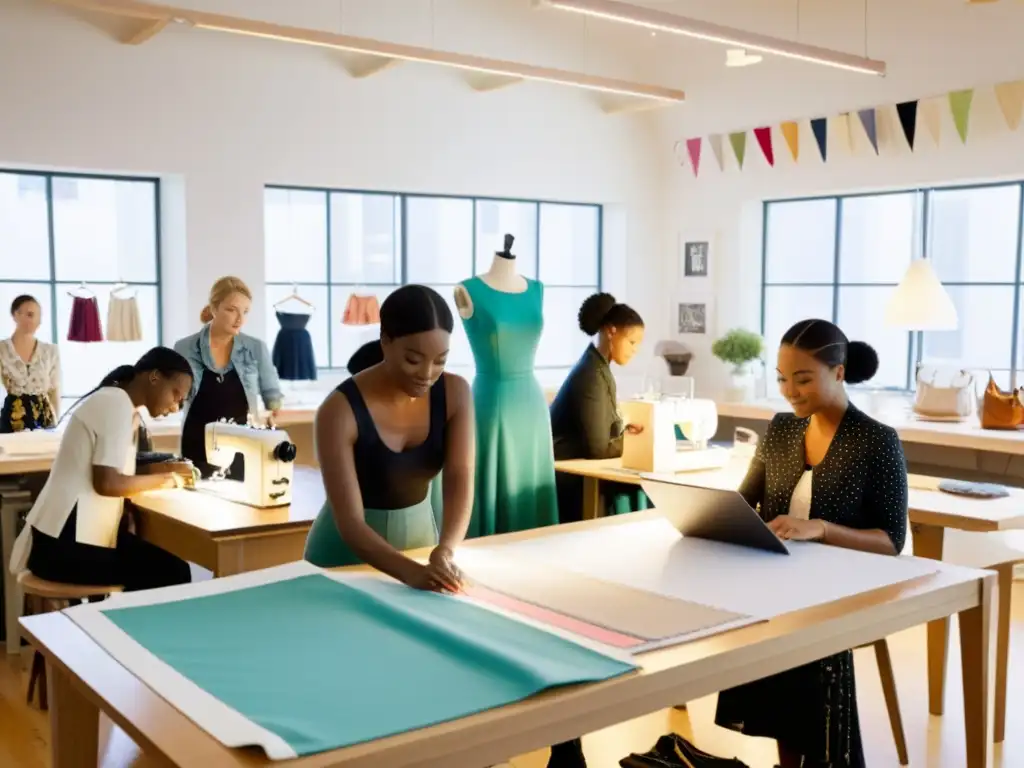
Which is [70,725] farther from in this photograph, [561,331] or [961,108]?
[561,331]

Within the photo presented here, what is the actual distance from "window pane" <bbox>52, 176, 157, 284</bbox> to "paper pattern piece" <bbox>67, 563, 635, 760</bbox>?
5.53m

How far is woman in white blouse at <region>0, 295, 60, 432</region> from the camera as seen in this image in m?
5.53

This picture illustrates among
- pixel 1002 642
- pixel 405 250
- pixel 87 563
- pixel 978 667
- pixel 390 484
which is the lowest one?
pixel 1002 642

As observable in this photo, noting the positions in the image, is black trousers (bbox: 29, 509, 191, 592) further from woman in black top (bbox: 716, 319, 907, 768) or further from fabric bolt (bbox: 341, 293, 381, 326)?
fabric bolt (bbox: 341, 293, 381, 326)

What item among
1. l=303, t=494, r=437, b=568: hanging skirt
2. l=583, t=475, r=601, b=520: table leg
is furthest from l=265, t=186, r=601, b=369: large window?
l=303, t=494, r=437, b=568: hanging skirt

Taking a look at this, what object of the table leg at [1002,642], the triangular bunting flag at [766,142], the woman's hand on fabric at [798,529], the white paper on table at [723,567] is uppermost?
the triangular bunting flag at [766,142]

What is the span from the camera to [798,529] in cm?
223

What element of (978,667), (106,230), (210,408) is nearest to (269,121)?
(106,230)

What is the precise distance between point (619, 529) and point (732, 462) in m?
1.48

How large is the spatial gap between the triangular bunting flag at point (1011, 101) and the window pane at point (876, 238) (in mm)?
1064

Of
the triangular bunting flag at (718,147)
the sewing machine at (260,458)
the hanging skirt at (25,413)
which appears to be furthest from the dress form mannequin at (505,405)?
the triangular bunting flag at (718,147)

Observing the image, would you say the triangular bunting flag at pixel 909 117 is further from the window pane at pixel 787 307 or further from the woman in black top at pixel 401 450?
the woman in black top at pixel 401 450

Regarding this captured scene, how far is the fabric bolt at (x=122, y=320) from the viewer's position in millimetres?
6387

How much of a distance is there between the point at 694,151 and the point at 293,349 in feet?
11.0
